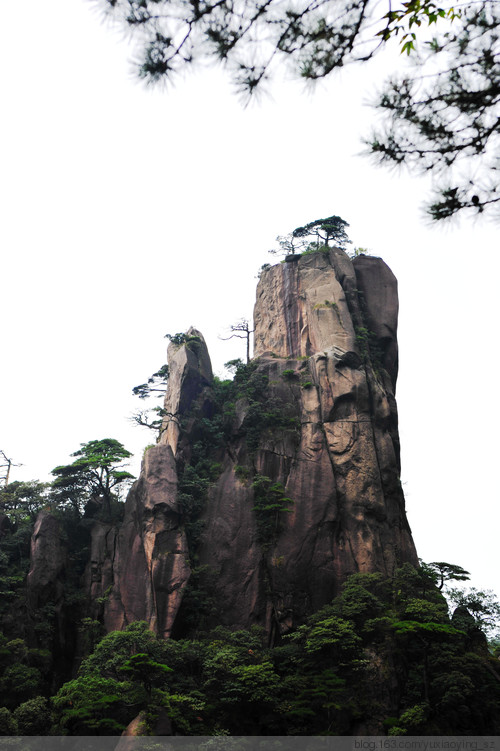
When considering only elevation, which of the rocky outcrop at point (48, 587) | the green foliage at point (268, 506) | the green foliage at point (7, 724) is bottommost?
the green foliage at point (7, 724)

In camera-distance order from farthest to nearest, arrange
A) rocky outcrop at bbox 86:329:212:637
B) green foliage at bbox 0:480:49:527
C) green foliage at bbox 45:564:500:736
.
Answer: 1. green foliage at bbox 0:480:49:527
2. rocky outcrop at bbox 86:329:212:637
3. green foliage at bbox 45:564:500:736

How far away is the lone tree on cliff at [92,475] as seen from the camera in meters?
22.7

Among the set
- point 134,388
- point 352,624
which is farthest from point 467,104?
point 134,388

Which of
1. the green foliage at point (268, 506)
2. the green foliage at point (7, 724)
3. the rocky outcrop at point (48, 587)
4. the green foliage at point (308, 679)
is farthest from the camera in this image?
the green foliage at point (268, 506)

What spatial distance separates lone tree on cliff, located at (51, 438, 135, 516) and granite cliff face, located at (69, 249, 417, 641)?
6.34 feet

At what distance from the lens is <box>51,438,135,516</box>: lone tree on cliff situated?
74.5ft

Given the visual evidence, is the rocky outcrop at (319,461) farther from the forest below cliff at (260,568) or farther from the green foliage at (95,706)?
the green foliage at (95,706)

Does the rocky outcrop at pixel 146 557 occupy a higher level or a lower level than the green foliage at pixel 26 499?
lower

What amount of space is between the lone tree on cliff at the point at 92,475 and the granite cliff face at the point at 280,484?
193 cm

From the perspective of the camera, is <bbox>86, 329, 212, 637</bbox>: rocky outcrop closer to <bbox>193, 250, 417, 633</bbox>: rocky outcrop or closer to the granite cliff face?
the granite cliff face

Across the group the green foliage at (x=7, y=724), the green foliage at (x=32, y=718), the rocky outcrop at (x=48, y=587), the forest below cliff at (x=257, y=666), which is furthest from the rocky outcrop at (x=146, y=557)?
the green foliage at (x=7, y=724)

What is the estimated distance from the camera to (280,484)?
826 inches

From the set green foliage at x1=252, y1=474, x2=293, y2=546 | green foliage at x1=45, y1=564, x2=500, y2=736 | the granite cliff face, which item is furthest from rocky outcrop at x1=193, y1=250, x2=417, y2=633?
green foliage at x1=45, y1=564, x2=500, y2=736

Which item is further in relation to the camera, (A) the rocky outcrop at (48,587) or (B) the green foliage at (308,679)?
Answer: (A) the rocky outcrop at (48,587)
